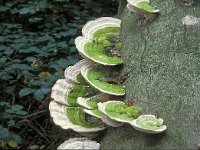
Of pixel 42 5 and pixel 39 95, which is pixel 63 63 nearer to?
pixel 39 95

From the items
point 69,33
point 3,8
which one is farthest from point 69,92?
point 3,8

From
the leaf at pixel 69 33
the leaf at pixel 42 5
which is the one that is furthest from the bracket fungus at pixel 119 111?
the leaf at pixel 42 5

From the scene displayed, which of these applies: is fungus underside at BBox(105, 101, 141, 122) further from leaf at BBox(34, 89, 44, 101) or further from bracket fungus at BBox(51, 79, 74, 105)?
leaf at BBox(34, 89, 44, 101)

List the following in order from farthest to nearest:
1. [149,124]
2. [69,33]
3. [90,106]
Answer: [69,33] → [90,106] → [149,124]

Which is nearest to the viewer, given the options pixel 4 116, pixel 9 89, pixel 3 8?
pixel 4 116

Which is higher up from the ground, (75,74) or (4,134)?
(75,74)

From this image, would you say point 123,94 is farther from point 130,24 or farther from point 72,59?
point 72,59

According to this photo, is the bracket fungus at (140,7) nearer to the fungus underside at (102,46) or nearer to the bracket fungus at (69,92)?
the fungus underside at (102,46)

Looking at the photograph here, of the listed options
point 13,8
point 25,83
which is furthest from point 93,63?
point 13,8
